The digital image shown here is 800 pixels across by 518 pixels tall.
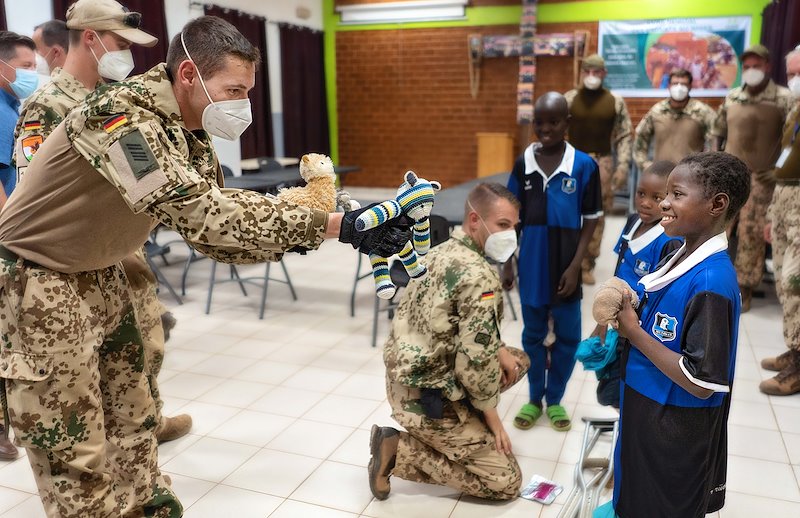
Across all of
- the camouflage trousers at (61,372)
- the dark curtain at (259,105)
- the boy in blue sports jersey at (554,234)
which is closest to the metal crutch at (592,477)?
the boy in blue sports jersey at (554,234)

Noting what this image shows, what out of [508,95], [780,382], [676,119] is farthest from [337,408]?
[508,95]

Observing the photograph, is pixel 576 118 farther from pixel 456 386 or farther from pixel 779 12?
pixel 456 386

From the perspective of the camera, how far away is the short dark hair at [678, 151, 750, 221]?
1563 millimetres

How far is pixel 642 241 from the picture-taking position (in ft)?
7.66

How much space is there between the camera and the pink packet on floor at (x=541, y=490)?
2.35 m

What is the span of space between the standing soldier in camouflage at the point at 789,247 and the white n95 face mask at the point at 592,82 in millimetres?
1651

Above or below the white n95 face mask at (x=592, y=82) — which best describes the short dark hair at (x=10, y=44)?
above

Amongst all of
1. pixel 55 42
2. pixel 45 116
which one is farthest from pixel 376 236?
pixel 55 42

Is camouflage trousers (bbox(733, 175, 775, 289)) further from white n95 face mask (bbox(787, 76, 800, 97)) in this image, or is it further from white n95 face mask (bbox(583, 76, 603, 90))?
white n95 face mask (bbox(583, 76, 603, 90))

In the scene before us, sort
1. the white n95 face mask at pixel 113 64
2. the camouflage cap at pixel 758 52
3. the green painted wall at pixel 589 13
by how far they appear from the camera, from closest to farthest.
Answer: the white n95 face mask at pixel 113 64 → the camouflage cap at pixel 758 52 → the green painted wall at pixel 589 13

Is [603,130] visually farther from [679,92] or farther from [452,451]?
[452,451]

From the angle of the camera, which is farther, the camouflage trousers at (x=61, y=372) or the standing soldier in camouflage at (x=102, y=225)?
the camouflage trousers at (x=61, y=372)

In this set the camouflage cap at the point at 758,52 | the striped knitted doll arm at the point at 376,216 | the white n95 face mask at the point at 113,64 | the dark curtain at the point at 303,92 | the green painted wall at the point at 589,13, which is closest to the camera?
the striped knitted doll arm at the point at 376,216

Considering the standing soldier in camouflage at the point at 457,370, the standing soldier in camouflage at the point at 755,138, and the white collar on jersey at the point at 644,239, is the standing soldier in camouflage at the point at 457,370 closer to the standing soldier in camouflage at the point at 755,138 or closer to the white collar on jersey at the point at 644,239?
the white collar on jersey at the point at 644,239
